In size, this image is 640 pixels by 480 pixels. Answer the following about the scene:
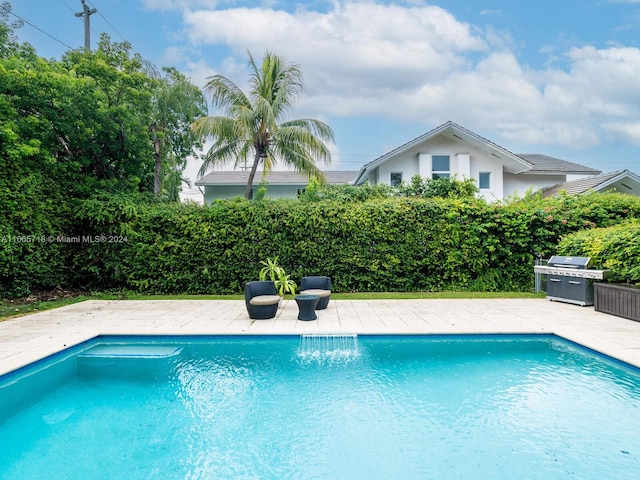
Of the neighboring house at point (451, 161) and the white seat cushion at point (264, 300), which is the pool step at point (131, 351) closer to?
the white seat cushion at point (264, 300)

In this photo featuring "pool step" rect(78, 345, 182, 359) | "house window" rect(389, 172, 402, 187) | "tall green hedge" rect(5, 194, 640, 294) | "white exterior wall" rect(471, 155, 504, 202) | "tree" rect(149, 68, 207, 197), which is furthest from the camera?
"house window" rect(389, 172, 402, 187)

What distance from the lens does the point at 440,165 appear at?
17625 mm

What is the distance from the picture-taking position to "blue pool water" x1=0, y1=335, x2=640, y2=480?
3340 millimetres

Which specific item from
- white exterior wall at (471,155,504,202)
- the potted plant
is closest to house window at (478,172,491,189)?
white exterior wall at (471,155,504,202)

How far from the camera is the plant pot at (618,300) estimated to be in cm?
730

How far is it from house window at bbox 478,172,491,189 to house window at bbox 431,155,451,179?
1716 millimetres

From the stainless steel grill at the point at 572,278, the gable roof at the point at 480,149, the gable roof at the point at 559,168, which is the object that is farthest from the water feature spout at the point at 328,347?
the gable roof at the point at 559,168

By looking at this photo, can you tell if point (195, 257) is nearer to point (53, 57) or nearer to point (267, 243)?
point (267, 243)

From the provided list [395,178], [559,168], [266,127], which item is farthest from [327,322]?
[559,168]

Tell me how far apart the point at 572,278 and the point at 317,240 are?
652cm

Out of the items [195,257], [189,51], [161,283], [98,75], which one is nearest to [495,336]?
[195,257]

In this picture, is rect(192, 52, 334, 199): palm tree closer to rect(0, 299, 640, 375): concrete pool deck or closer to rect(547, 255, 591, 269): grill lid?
rect(0, 299, 640, 375): concrete pool deck

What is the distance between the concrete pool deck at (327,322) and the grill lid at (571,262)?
3.18 feet

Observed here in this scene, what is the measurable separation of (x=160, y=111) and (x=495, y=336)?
47.8 ft
